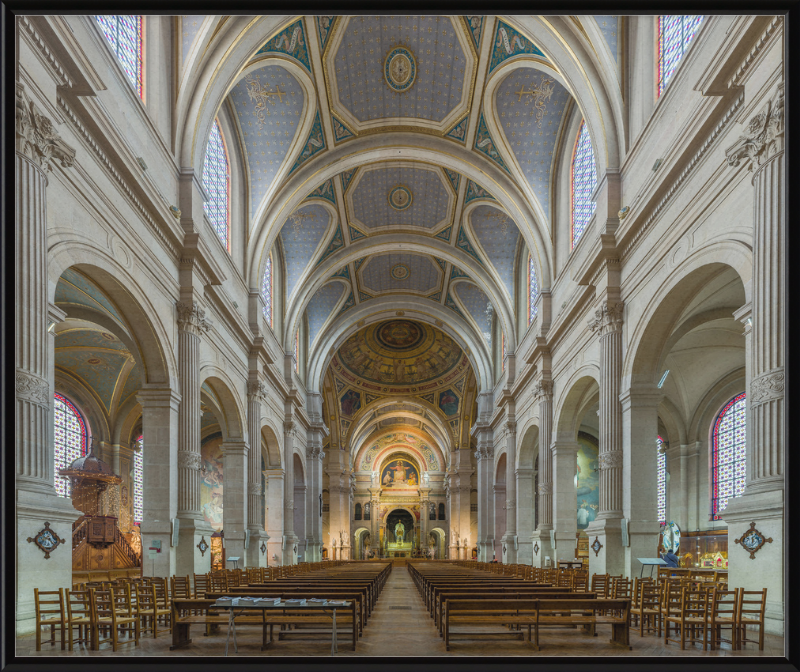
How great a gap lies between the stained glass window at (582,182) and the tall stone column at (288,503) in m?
15.0

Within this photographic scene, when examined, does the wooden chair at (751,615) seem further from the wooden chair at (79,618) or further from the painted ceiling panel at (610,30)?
the painted ceiling panel at (610,30)

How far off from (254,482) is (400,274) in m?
16.0

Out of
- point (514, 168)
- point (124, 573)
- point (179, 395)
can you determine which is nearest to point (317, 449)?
point (124, 573)

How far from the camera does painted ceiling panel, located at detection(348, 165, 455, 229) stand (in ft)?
91.7

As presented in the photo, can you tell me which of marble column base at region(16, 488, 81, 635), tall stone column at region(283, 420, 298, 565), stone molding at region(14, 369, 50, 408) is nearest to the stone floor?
marble column base at region(16, 488, 81, 635)

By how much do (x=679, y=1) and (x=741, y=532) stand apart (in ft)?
22.3

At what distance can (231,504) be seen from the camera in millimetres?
21734

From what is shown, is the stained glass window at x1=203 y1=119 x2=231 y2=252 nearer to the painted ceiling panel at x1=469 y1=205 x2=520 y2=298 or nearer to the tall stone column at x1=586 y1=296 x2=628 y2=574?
the tall stone column at x1=586 y1=296 x2=628 y2=574

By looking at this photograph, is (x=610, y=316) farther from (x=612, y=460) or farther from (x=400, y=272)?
(x=400, y=272)

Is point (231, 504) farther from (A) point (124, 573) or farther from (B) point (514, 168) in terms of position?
(B) point (514, 168)

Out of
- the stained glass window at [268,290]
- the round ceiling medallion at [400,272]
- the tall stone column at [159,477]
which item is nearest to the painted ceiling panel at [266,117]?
the stained glass window at [268,290]

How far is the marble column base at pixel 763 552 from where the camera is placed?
8344mm

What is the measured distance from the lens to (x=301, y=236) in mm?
29953

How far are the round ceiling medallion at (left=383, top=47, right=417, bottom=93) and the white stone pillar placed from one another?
10.2 meters
